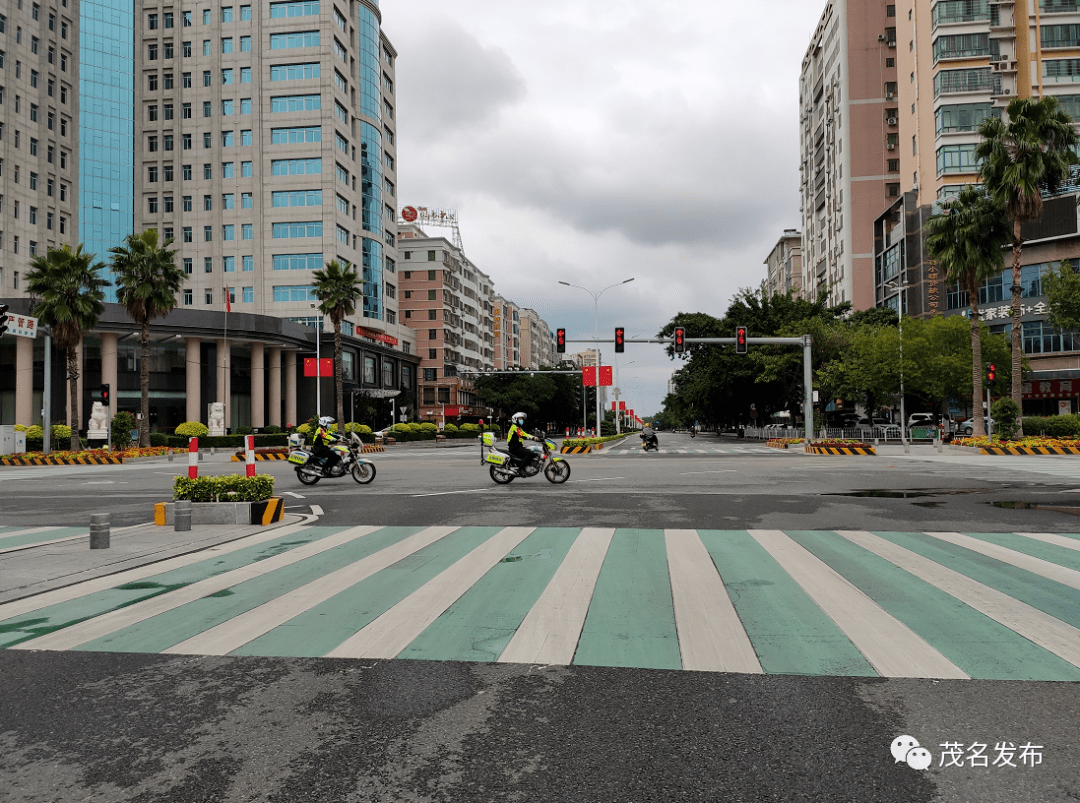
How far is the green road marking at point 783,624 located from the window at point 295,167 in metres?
64.9

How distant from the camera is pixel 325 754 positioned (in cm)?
335

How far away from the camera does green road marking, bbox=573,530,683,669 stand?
4691 millimetres

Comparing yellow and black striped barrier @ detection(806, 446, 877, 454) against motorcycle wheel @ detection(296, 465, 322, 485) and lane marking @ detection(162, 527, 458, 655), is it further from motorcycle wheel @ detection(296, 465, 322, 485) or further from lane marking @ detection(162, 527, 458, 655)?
lane marking @ detection(162, 527, 458, 655)

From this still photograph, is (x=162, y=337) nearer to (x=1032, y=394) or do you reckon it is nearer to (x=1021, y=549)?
(x=1021, y=549)

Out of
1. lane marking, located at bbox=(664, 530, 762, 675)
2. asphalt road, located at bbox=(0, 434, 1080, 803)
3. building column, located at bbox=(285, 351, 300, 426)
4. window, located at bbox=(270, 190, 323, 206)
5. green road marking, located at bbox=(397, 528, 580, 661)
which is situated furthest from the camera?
window, located at bbox=(270, 190, 323, 206)

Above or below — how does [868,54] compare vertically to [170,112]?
above

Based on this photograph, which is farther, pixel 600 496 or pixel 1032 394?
pixel 1032 394

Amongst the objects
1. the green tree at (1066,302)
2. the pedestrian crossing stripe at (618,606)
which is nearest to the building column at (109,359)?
the pedestrian crossing stripe at (618,606)

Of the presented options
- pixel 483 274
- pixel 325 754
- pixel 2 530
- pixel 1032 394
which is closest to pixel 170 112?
pixel 483 274

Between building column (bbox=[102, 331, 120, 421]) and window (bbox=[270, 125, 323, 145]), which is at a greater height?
window (bbox=[270, 125, 323, 145])

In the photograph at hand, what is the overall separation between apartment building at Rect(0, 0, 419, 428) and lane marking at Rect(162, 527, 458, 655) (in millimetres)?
54910

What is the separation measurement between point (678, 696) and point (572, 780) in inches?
42.7

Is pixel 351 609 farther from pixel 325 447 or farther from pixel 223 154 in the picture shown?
pixel 223 154

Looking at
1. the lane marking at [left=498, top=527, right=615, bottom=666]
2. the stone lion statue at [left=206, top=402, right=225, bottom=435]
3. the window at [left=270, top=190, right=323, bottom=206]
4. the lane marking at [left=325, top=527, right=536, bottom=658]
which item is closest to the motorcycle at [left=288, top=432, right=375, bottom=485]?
the lane marking at [left=325, top=527, right=536, bottom=658]
